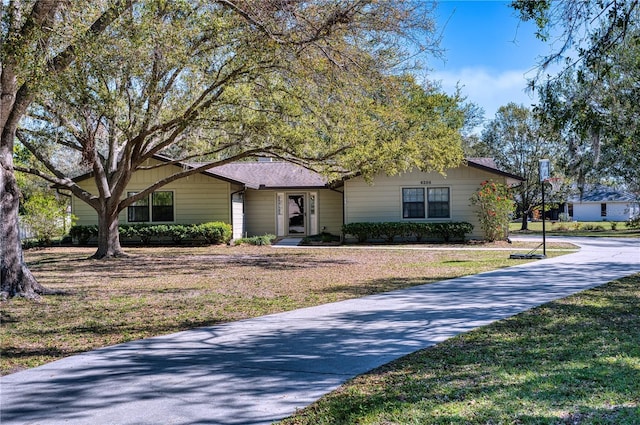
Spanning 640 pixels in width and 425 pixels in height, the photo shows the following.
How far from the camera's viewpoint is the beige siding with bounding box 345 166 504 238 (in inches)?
881

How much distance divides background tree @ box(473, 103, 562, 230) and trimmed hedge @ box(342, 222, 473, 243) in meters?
15.5

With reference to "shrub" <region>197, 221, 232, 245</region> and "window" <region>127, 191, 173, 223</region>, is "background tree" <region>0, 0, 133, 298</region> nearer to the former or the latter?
"shrub" <region>197, 221, 232, 245</region>

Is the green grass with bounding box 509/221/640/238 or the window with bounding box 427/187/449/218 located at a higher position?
the window with bounding box 427/187/449/218

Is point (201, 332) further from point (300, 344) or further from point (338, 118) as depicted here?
point (338, 118)

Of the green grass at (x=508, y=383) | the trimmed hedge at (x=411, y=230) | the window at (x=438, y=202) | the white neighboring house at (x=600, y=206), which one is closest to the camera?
the green grass at (x=508, y=383)

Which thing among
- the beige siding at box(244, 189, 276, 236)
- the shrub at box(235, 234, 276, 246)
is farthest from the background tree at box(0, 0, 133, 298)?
the beige siding at box(244, 189, 276, 236)

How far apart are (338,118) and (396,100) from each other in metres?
2.43

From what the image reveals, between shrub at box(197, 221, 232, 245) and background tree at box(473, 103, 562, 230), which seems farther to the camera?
background tree at box(473, 103, 562, 230)

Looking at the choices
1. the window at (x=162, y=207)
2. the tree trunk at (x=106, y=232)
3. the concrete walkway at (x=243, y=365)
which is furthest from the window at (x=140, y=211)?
the concrete walkway at (x=243, y=365)

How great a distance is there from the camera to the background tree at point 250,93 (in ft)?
29.3

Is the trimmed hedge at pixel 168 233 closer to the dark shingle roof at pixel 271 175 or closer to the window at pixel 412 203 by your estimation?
Result: the dark shingle roof at pixel 271 175

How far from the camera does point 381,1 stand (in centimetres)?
838

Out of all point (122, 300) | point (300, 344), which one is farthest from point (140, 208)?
point (300, 344)

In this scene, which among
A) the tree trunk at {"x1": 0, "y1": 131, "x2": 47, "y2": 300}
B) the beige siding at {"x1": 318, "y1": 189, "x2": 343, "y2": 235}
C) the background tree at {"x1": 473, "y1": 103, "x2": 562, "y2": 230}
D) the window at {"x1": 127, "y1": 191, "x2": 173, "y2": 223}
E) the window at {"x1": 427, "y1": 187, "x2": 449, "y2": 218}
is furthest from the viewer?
the background tree at {"x1": 473, "y1": 103, "x2": 562, "y2": 230}
